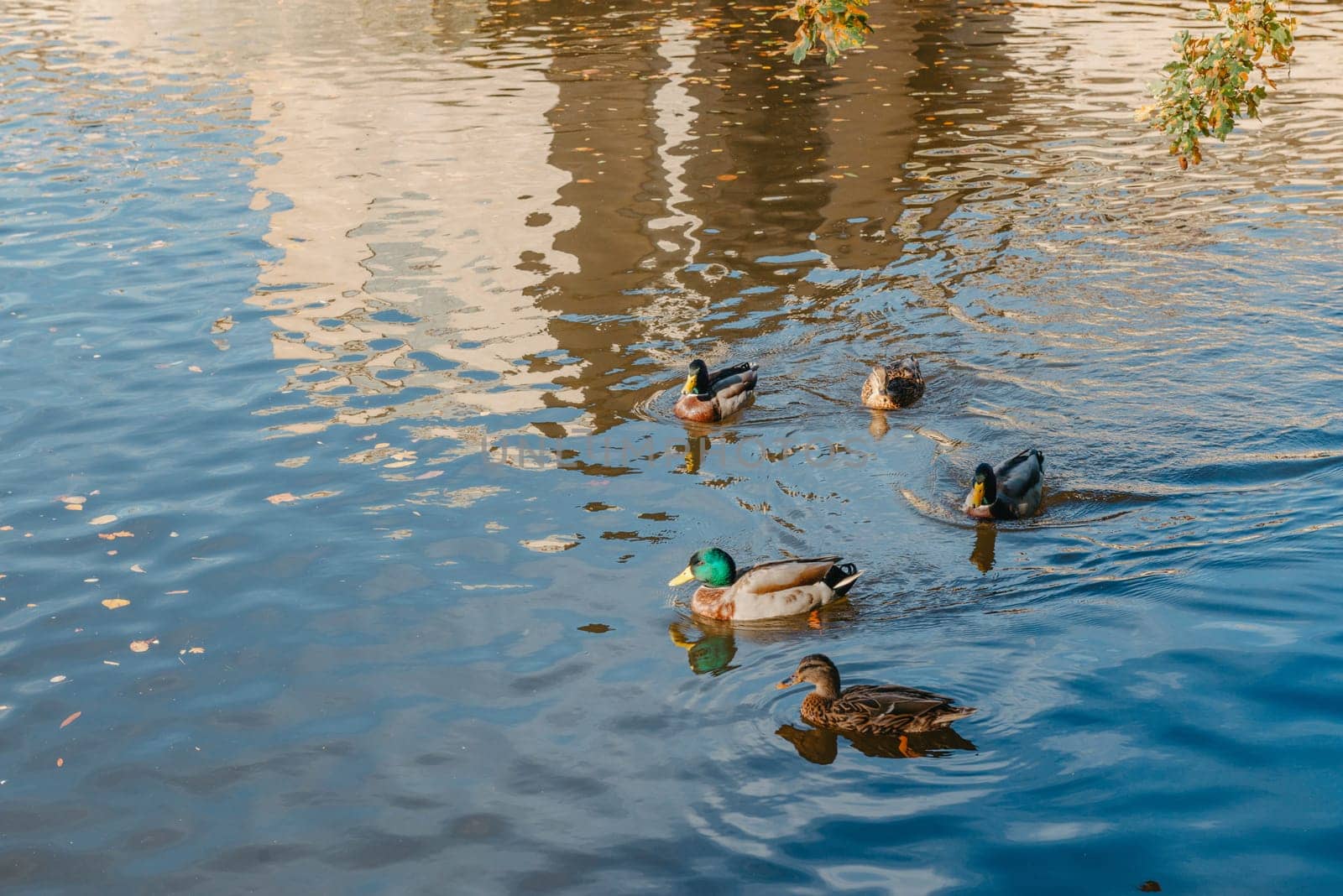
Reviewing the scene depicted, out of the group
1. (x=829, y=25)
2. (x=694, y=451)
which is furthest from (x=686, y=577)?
(x=829, y=25)

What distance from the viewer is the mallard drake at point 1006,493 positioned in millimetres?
10070

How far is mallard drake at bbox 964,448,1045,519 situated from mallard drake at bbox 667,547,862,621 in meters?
1.44

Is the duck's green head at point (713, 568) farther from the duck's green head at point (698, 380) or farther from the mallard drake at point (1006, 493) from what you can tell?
the duck's green head at point (698, 380)

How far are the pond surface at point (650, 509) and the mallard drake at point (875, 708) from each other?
154mm

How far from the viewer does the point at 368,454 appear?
11.6m

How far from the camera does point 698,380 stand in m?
12.3

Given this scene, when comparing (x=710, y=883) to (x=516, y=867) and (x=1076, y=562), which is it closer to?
(x=516, y=867)

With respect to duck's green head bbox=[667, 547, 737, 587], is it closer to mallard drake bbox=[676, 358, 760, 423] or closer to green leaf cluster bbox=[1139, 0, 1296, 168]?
mallard drake bbox=[676, 358, 760, 423]

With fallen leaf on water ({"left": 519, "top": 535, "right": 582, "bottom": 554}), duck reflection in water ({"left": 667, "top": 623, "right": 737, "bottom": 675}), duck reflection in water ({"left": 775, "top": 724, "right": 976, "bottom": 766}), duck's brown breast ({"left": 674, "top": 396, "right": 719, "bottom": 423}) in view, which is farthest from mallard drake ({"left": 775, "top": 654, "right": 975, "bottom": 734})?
duck's brown breast ({"left": 674, "top": 396, "right": 719, "bottom": 423})

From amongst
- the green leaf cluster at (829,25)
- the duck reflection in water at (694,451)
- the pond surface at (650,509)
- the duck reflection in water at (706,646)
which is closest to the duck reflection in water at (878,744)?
the pond surface at (650,509)

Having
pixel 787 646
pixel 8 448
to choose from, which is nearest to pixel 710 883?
pixel 787 646

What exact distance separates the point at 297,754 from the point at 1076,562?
5479 mm

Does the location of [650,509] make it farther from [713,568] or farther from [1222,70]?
[1222,70]

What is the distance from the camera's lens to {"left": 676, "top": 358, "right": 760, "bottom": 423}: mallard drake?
481 inches
